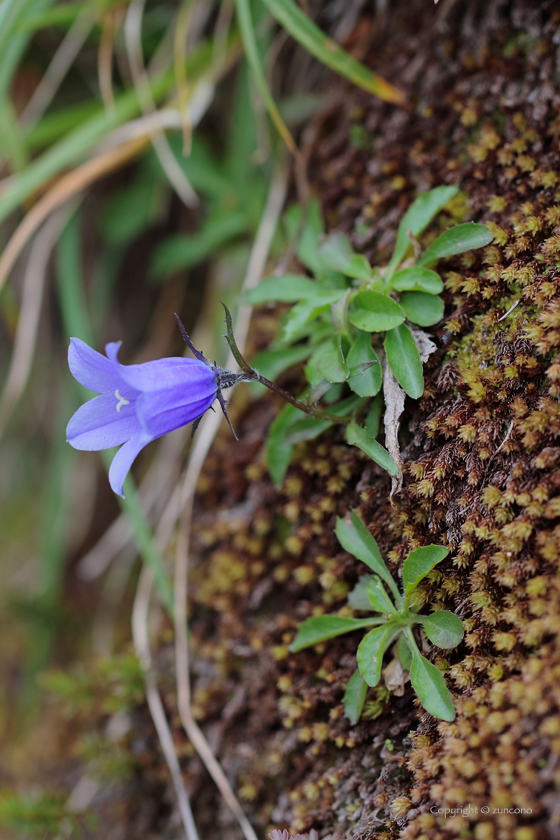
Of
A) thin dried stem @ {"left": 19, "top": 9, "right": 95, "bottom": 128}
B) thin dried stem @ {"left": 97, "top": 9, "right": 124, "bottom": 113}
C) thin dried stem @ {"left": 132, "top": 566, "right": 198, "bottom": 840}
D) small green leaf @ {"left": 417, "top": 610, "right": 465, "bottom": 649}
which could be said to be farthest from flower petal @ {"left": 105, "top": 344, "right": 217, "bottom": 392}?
thin dried stem @ {"left": 19, "top": 9, "right": 95, "bottom": 128}

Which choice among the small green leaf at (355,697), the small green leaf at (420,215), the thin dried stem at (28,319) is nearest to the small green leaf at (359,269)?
the small green leaf at (420,215)

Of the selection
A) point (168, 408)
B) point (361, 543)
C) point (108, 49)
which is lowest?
point (361, 543)

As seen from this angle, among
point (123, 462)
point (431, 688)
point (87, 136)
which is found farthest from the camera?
point (87, 136)

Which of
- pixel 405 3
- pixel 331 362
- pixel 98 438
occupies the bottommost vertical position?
pixel 331 362

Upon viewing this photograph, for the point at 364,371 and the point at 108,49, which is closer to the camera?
the point at 364,371

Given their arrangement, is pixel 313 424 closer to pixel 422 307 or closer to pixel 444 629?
pixel 422 307

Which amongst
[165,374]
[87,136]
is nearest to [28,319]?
[87,136]

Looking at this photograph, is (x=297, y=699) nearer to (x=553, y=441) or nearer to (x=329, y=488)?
(x=329, y=488)

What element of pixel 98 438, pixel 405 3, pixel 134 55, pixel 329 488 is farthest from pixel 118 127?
pixel 329 488
